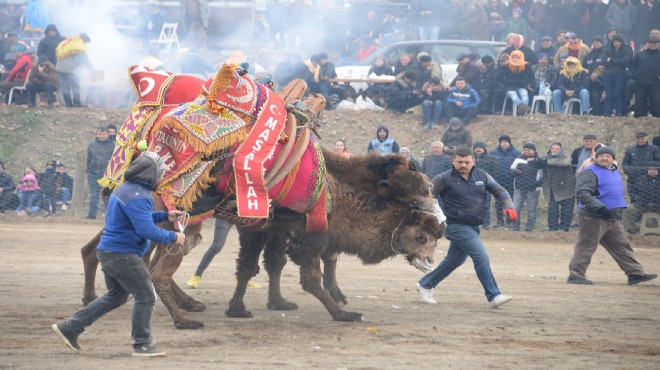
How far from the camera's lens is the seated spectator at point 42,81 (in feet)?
81.8

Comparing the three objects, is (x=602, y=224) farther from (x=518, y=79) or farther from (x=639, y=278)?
(x=518, y=79)

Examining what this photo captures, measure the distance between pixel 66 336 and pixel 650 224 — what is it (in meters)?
13.9

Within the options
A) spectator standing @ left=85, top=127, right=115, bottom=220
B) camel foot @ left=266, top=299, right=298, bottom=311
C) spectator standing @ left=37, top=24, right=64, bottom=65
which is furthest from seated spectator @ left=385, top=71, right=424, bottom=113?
camel foot @ left=266, top=299, right=298, bottom=311

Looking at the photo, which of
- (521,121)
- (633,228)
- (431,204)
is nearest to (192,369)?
(431,204)

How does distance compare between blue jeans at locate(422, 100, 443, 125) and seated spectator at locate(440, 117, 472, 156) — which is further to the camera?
blue jeans at locate(422, 100, 443, 125)

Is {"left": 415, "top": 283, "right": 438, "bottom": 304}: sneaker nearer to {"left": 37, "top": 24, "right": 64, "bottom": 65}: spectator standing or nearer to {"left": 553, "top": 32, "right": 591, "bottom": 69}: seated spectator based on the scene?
{"left": 553, "top": 32, "right": 591, "bottom": 69}: seated spectator

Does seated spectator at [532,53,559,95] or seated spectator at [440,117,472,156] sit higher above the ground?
seated spectator at [532,53,559,95]

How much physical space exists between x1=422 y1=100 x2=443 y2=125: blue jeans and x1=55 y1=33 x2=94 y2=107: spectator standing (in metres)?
8.09

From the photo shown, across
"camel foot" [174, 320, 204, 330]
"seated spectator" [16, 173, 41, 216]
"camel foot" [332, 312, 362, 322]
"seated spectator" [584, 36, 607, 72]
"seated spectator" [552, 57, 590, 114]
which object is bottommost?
"seated spectator" [16, 173, 41, 216]

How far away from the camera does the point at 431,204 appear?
1079 cm

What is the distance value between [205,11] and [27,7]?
5.17m

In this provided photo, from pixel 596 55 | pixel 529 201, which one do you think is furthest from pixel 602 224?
pixel 596 55

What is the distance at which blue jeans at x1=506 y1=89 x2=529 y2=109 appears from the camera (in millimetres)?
23984

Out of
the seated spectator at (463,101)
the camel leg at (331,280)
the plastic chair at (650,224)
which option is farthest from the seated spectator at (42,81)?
the camel leg at (331,280)
